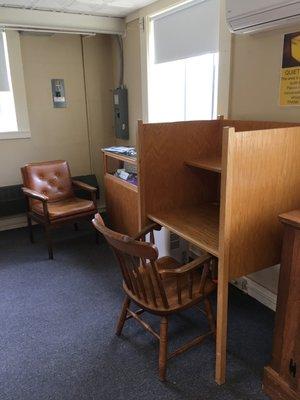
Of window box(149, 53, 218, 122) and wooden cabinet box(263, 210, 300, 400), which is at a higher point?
window box(149, 53, 218, 122)

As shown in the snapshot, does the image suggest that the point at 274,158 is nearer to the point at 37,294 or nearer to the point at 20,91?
the point at 37,294

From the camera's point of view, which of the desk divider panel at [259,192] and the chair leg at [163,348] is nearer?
the desk divider panel at [259,192]

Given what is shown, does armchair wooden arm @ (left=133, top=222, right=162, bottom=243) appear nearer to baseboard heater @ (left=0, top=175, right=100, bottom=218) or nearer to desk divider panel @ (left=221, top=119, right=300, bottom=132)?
desk divider panel @ (left=221, top=119, right=300, bottom=132)

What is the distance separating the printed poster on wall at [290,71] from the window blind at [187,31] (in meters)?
0.68

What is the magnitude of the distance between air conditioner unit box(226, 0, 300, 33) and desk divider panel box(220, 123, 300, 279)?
597 mm

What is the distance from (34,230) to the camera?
3758mm

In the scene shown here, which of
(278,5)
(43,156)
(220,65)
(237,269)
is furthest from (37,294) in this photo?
(278,5)

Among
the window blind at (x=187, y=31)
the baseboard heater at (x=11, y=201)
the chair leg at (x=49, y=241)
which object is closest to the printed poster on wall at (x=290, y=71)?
the window blind at (x=187, y=31)

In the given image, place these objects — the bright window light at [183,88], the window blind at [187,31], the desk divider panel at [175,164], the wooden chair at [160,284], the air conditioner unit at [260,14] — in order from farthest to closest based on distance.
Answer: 1. the bright window light at [183,88]
2. the window blind at [187,31]
3. the desk divider panel at [175,164]
4. the air conditioner unit at [260,14]
5. the wooden chair at [160,284]

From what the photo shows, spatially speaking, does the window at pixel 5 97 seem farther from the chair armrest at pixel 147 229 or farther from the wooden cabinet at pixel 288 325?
the wooden cabinet at pixel 288 325

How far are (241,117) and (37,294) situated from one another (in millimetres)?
1978

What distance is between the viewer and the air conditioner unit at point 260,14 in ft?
5.26

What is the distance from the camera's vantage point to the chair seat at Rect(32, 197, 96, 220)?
3071 millimetres

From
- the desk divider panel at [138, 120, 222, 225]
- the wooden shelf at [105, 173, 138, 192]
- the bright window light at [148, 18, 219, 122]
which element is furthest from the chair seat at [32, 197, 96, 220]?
the desk divider panel at [138, 120, 222, 225]
